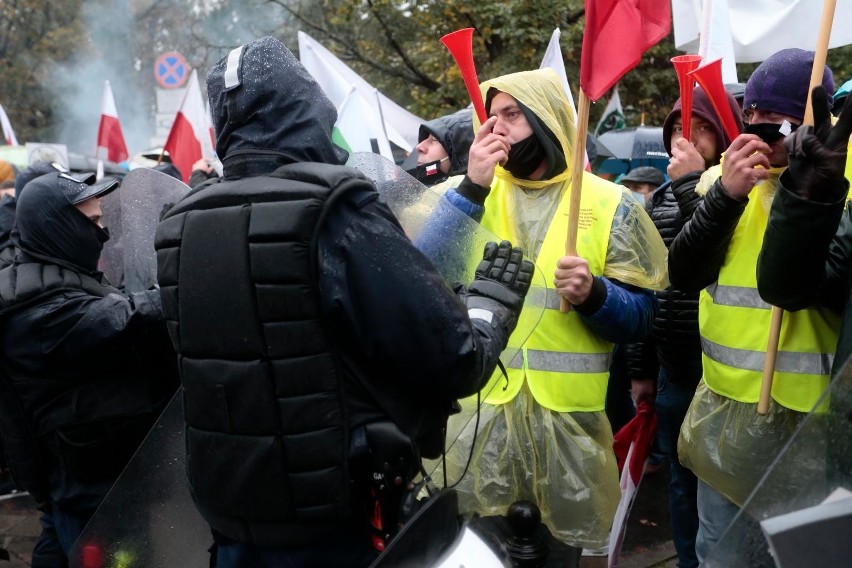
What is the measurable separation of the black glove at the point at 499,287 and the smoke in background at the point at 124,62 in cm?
2327

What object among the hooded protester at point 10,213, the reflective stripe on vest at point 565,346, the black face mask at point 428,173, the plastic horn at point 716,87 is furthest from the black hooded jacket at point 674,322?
the hooded protester at point 10,213

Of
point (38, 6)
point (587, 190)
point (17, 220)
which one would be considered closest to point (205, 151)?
point (17, 220)

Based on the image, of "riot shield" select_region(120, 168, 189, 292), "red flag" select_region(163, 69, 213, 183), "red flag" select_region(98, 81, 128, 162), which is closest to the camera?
"riot shield" select_region(120, 168, 189, 292)

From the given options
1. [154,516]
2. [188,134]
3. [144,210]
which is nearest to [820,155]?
[154,516]

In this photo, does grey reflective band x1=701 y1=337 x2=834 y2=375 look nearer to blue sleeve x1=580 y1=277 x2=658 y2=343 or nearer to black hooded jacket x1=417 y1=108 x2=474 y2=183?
blue sleeve x1=580 y1=277 x2=658 y2=343

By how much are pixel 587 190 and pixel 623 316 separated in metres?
0.43

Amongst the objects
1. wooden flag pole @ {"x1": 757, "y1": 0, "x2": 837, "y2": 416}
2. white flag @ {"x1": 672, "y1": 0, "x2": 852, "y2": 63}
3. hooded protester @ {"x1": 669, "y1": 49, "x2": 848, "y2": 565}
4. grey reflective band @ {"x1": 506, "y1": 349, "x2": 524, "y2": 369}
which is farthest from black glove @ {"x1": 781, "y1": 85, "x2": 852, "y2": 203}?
white flag @ {"x1": 672, "y1": 0, "x2": 852, "y2": 63}

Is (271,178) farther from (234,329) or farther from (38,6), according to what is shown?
(38,6)

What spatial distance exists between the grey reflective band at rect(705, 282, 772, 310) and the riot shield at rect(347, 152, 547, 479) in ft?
2.26

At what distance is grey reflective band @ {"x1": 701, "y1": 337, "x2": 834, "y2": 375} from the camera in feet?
8.25

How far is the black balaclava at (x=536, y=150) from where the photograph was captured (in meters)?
2.88

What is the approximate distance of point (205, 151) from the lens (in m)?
7.55

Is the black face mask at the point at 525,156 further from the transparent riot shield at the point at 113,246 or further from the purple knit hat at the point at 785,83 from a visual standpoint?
the transparent riot shield at the point at 113,246

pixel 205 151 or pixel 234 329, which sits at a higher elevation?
pixel 234 329
